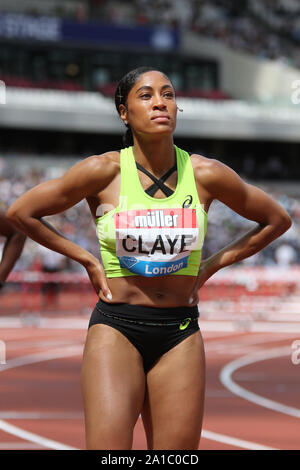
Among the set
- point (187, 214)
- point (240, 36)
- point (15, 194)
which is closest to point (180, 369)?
point (187, 214)

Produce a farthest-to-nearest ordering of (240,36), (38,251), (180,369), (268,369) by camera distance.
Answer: (240,36)
(38,251)
(268,369)
(180,369)

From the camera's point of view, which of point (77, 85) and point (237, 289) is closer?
point (237, 289)

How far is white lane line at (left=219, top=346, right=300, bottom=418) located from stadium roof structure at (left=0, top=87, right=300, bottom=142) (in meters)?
27.5

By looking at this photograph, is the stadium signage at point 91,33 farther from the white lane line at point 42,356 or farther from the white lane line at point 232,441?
the white lane line at point 232,441

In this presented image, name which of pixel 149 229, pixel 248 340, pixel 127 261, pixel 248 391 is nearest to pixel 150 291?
pixel 127 261

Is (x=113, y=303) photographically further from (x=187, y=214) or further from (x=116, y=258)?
(x=187, y=214)

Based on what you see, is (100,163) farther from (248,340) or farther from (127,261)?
(248,340)

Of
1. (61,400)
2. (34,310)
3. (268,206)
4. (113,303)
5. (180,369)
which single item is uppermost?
(268,206)

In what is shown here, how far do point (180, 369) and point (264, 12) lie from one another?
157ft

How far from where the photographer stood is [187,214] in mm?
4512

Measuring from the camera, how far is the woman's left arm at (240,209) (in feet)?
15.2

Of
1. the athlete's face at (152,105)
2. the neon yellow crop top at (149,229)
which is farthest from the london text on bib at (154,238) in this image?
the athlete's face at (152,105)

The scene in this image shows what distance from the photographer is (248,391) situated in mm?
10781

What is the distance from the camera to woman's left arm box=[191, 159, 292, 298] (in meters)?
4.62
